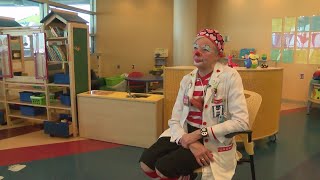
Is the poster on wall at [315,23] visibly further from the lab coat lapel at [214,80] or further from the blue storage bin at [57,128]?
the blue storage bin at [57,128]

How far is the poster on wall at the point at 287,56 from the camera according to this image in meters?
5.80

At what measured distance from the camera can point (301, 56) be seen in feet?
18.5

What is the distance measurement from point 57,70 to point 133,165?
6.66 ft

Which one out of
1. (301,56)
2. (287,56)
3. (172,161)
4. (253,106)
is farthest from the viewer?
(287,56)

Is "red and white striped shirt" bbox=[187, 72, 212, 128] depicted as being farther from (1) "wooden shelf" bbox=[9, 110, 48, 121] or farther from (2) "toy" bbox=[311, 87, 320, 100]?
(2) "toy" bbox=[311, 87, 320, 100]

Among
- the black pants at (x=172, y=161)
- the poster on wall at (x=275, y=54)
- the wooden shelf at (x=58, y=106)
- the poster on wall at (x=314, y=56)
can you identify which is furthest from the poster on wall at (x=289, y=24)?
the black pants at (x=172, y=161)

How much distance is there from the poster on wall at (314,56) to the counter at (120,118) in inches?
150

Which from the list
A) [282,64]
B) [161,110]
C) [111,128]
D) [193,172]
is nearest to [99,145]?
[111,128]

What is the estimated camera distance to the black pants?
1.50 m

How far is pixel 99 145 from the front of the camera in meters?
3.36

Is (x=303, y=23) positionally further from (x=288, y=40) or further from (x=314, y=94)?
(x=314, y=94)

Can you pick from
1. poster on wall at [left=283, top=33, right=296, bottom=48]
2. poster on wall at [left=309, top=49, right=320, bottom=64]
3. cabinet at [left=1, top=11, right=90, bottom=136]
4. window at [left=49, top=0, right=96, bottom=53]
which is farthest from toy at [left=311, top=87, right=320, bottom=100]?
window at [left=49, top=0, right=96, bottom=53]

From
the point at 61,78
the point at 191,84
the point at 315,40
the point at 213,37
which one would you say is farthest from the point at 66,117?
the point at 315,40

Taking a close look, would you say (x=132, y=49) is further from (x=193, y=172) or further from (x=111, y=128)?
(x=193, y=172)
